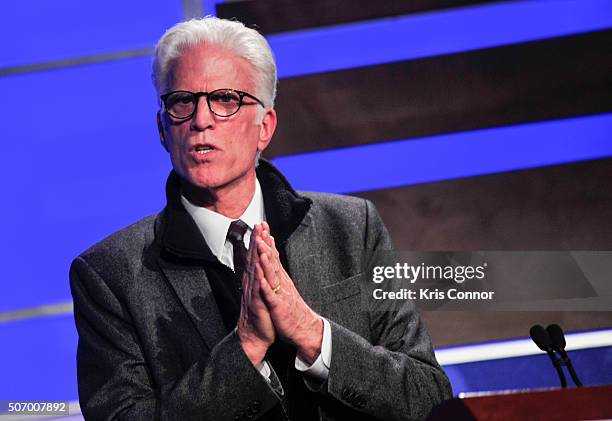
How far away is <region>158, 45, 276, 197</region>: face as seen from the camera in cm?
207

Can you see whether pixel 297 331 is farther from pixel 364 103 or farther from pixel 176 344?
pixel 364 103

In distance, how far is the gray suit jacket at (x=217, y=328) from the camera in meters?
1.90

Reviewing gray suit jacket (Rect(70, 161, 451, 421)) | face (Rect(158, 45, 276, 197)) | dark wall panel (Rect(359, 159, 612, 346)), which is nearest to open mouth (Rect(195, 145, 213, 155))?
face (Rect(158, 45, 276, 197))

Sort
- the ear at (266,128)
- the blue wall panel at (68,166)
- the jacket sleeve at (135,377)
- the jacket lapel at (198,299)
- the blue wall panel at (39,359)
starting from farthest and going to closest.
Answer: the blue wall panel at (68,166), the blue wall panel at (39,359), the ear at (266,128), the jacket lapel at (198,299), the jacket sleeve at (135,377)

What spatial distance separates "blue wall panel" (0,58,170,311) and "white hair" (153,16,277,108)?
59 centimetres

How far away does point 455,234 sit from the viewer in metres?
2.68

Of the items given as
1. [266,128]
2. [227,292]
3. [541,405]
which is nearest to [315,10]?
[266,128]

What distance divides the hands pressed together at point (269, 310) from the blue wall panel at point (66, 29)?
1.16 metres

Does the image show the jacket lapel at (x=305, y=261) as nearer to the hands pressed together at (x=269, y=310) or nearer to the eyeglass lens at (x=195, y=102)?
the hands pressed together at (x=269, y=310)

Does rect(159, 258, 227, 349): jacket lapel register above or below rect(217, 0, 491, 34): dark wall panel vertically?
below

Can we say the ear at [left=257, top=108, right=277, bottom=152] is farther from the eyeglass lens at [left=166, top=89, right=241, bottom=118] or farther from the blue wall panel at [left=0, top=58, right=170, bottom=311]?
the blue wall panel at [left=0, top=58, right=170, bottom=311]

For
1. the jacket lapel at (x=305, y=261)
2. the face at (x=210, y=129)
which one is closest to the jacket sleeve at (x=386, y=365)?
the jacket lapel at (x=305, y=261)

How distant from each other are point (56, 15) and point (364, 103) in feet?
3.07

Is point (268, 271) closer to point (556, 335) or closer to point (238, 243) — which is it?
point (238, 243)
